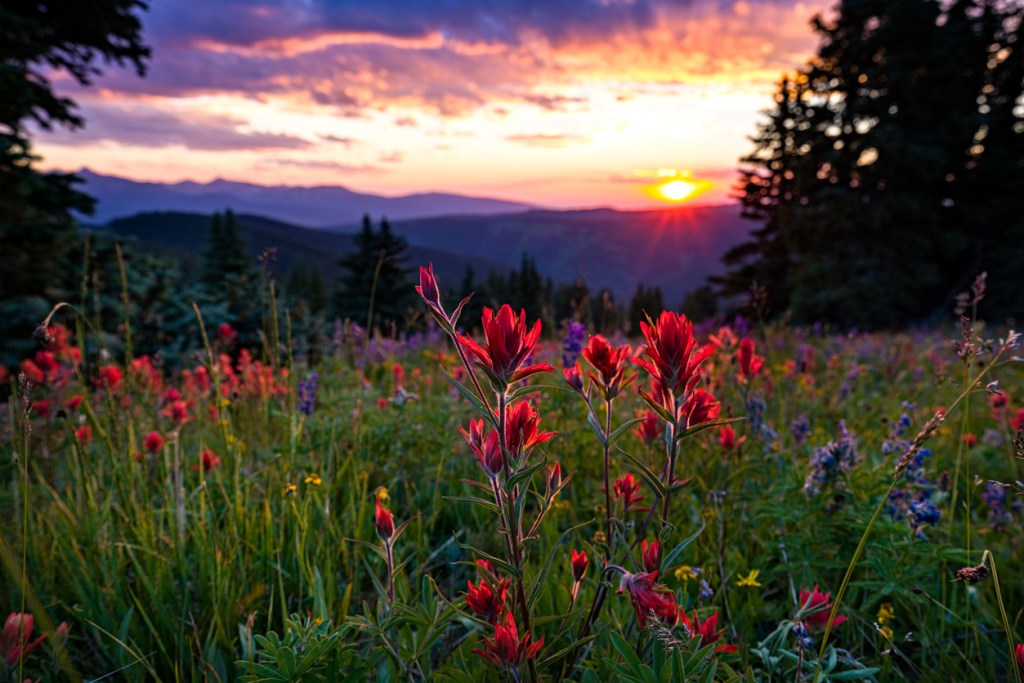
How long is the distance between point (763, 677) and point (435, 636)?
1.04 m

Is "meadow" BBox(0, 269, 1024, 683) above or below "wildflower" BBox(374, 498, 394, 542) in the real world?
below

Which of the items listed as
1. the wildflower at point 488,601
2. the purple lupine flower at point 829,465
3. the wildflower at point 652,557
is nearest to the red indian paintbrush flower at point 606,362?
the wildflower at point 652,557

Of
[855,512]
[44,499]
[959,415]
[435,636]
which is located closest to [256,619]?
[435,636]

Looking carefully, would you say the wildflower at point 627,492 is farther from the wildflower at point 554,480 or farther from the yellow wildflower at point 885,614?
the yellow wildflower at point 885,614

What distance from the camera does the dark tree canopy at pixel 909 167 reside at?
70.2 feet

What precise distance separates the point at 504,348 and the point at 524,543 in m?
0.39

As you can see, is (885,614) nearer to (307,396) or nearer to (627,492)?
(627,492)

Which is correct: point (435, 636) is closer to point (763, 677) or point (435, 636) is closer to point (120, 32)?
point (763, 677)

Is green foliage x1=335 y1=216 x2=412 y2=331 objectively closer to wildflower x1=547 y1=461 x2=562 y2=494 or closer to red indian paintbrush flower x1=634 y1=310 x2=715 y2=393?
wildflower x1=547 y1=461 x2=562 y2=494

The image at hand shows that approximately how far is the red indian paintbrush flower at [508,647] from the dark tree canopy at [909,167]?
24316 millimetres

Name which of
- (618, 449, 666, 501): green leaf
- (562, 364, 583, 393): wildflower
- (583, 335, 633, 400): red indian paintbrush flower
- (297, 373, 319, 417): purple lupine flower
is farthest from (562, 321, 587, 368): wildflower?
(618, 449, 666, 501): green leaf

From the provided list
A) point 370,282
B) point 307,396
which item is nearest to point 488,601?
point 307,396

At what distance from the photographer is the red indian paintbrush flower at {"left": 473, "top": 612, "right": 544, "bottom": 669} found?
1039 millimetres

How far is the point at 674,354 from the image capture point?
105 centimetres
